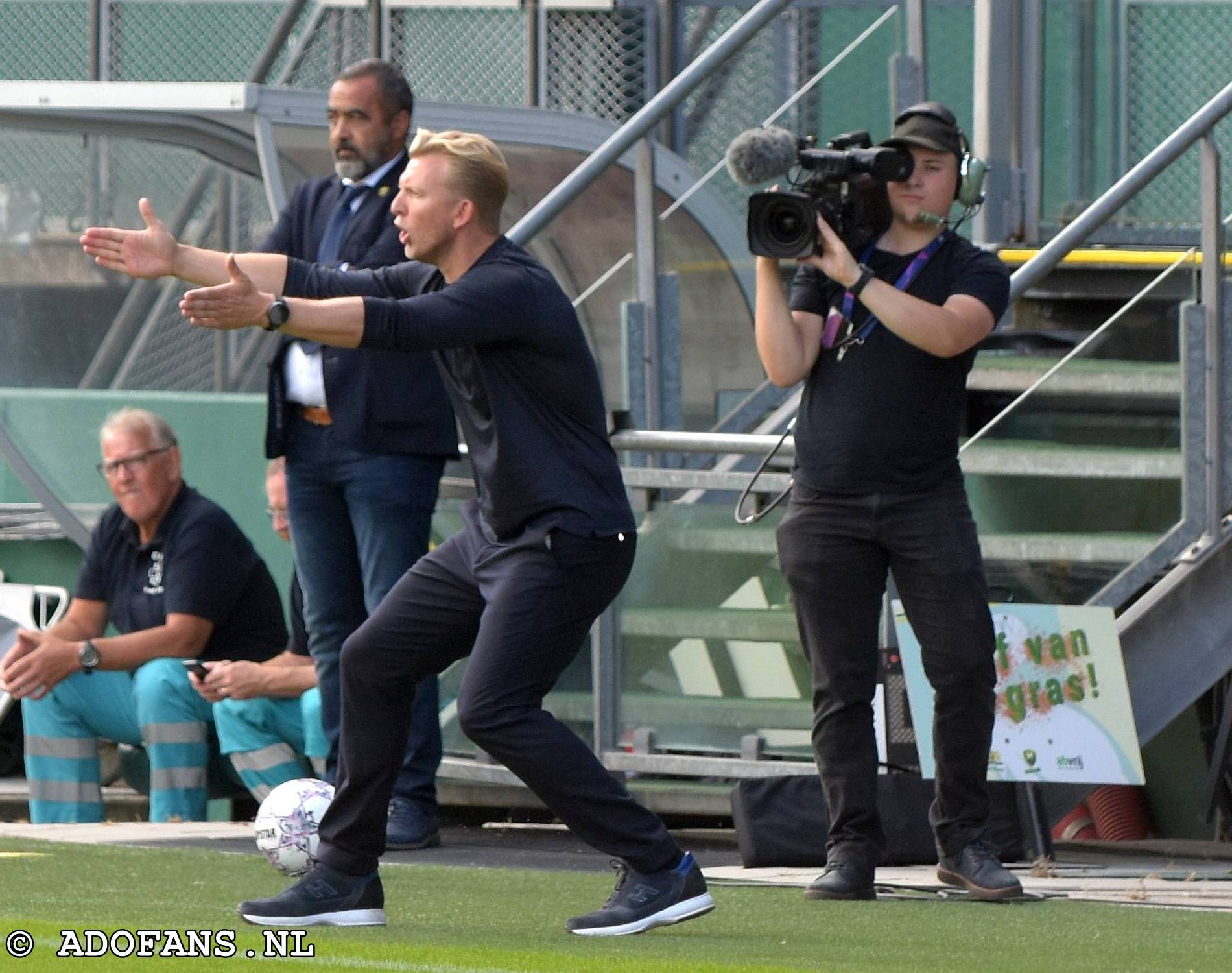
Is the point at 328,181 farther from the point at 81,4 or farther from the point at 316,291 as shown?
the point at 81,4

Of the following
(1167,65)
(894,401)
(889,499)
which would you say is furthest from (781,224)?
(1167,65)

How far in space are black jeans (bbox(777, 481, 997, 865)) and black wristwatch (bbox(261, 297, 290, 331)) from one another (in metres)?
1.70

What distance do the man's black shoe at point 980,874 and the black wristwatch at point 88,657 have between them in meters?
3.43

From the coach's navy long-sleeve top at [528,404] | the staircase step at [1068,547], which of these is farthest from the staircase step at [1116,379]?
the coach's navy long-sleeve top at [528,404]

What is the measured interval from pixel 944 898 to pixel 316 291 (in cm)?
216

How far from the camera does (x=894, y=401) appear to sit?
6520 millimetres

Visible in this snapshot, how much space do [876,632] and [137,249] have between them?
2.12m

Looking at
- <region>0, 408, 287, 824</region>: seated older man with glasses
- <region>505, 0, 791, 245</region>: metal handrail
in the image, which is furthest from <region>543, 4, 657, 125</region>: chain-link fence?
<region>0, 408, 287, 824</region>: seated older man with glasses

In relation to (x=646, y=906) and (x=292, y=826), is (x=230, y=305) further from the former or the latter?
(x=292, y=826)

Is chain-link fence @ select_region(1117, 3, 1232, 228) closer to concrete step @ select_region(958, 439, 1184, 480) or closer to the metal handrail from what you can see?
the metal handrail

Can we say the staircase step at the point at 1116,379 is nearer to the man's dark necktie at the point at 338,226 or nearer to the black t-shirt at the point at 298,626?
the man's dark necktie at the point at 338,226

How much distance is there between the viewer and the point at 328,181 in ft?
25.5

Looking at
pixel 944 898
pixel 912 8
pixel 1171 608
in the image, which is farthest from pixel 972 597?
pixel 912 8

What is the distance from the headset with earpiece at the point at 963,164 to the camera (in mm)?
6742
